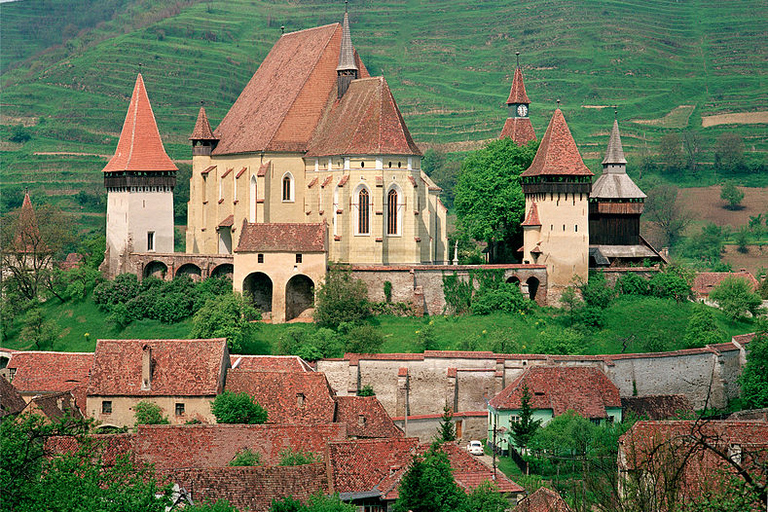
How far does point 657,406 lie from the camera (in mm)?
54719

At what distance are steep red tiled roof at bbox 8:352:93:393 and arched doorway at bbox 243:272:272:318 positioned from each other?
28.5ft

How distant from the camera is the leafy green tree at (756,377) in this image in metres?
56.8

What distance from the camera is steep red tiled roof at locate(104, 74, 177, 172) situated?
68125 millimetres

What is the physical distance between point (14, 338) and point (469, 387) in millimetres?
24179

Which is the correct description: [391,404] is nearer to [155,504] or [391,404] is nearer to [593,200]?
[593,200]

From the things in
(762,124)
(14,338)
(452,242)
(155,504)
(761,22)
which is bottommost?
(155,504)

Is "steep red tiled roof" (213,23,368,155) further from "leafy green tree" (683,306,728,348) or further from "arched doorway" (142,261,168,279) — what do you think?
"leafy green tree" (683,306,728,348)

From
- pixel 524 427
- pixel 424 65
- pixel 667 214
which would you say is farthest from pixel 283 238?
pixel 424 65

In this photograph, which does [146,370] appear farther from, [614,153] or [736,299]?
[736,299]

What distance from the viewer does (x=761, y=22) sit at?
172750 mm

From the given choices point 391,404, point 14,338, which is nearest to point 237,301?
point 391,404

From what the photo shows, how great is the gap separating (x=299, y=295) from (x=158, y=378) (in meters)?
11.9

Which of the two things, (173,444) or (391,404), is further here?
(391,404)

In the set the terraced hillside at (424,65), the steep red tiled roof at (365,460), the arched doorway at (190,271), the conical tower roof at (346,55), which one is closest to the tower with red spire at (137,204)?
the arched doorway at (190,271)
